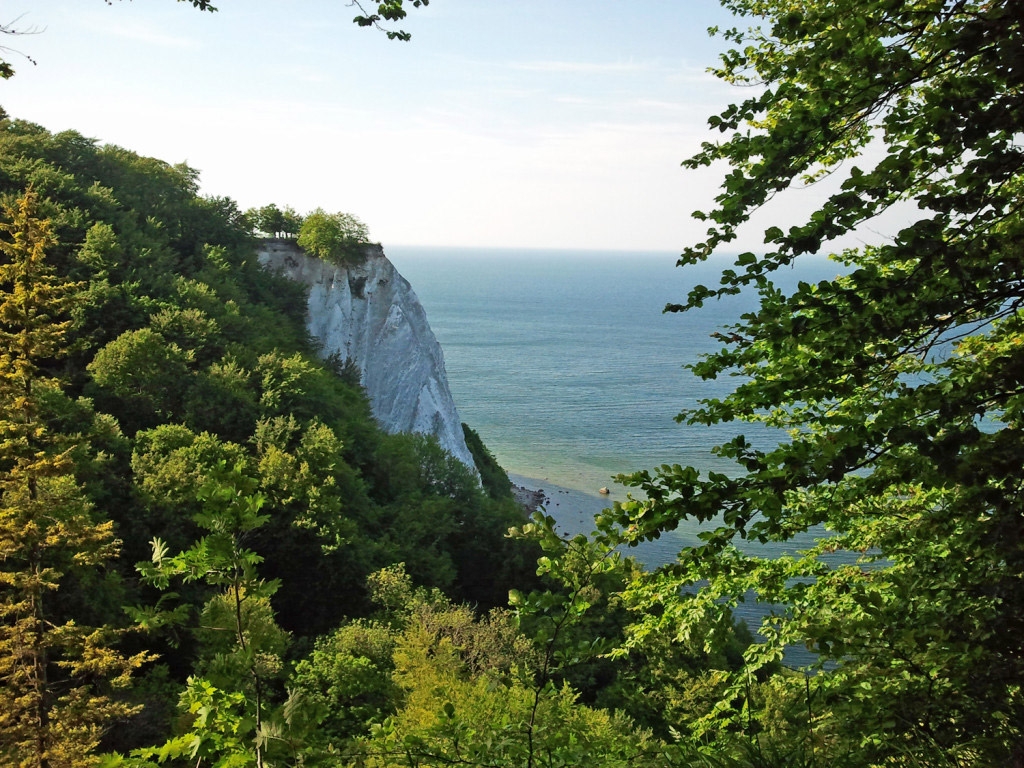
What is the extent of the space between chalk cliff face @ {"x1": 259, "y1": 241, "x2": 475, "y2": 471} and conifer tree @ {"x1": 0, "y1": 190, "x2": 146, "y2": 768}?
32.5 metres

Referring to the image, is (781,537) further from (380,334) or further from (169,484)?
(380,334)

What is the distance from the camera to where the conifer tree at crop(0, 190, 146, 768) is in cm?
1084

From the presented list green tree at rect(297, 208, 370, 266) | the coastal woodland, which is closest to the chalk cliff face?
green tree at rect(297, 208, 370, 266)

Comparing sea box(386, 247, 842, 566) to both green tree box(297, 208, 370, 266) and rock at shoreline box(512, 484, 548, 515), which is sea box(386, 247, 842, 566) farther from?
green tree box(297, 208, 370, 266)

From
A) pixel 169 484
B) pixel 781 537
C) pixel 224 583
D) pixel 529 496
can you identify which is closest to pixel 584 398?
pixel 529 496

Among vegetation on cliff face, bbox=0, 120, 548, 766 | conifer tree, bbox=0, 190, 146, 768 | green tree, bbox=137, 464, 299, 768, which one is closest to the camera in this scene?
green tree, bbox=137, 464, 299, 768

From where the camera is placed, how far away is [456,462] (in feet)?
115

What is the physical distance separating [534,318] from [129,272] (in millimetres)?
116458

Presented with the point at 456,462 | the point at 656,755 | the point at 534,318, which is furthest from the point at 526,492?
the point at 534,318

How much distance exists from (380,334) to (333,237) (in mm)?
6804

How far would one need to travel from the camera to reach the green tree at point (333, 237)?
146 ft

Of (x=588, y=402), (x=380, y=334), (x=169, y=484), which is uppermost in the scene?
(x=380, y=334)

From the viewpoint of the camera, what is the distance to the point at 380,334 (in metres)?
46.7

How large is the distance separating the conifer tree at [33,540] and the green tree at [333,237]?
3283 cm
